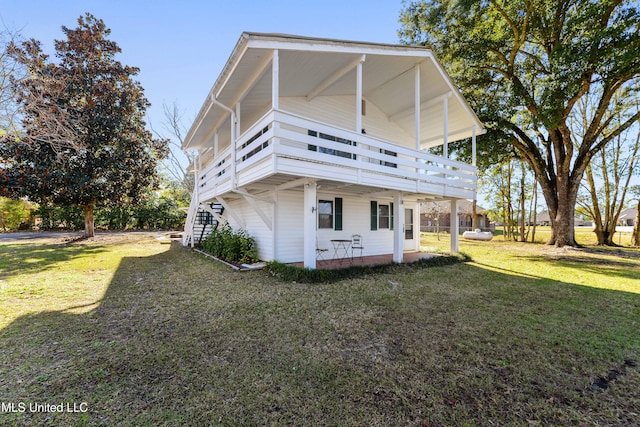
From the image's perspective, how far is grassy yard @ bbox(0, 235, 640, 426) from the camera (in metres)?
2.39

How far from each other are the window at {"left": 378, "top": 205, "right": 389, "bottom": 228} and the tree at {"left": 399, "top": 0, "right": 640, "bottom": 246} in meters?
7.67

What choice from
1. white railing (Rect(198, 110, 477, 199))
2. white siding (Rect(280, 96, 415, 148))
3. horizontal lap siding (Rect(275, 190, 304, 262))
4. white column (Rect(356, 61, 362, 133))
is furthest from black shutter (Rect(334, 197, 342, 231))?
white column (Rect(356, 61, 362, 133))

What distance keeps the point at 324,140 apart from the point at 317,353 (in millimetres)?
4387

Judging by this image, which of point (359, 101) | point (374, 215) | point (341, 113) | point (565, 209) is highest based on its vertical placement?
point (341, 113)

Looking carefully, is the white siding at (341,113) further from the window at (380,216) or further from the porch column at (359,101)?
the window at (380,216)

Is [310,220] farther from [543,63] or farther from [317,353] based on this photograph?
[543,63]

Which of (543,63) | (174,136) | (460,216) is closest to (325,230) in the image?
(543,63)

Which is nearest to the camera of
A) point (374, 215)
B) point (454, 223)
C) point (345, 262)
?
point (345, 262)

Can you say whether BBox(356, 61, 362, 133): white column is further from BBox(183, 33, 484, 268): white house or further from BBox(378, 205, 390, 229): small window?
BBox(378, 205, 390, 229): small window

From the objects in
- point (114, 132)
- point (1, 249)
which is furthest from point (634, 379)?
point (1, 249)

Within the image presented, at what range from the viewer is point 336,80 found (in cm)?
782

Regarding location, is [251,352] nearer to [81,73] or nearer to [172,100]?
[81,73]

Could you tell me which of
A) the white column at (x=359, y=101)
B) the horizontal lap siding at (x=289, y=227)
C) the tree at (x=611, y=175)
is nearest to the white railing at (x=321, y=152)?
the white column at (x=359, y=101)

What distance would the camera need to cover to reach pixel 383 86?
971cm
